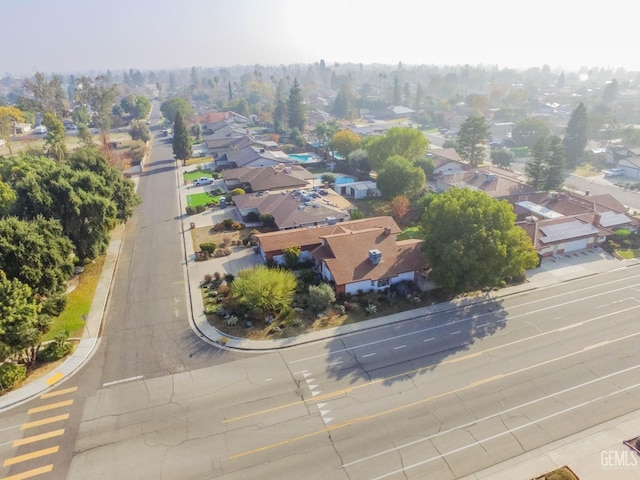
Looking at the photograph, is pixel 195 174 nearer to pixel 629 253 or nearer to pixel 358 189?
pixel 358 189

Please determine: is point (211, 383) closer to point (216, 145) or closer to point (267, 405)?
point (267, 405)

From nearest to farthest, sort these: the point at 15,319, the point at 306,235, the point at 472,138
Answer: the point at 15,319, the point at 306,235, the point at 472,138

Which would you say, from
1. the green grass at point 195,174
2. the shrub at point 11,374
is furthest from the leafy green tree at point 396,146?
the shrub at point 11,374

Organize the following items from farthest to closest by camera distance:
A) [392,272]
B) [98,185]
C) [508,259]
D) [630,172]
Answer: [630,172] → [98,185] → [392,272] → [508,259]

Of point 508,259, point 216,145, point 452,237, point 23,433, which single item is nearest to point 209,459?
point 23,433

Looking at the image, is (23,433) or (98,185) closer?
(23,433)

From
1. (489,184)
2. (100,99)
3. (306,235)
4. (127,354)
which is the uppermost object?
(100,99)

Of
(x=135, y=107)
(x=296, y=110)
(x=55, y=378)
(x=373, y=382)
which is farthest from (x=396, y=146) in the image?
(x=135, y=107)
